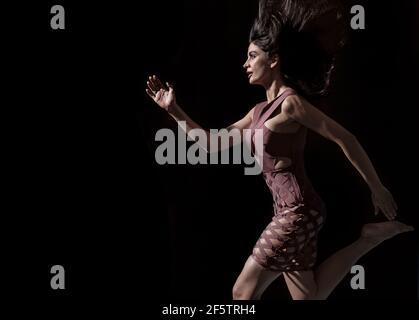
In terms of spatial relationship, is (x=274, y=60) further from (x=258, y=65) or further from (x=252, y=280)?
(x=252, y=280)

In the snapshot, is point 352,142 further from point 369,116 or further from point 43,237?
point 43,237

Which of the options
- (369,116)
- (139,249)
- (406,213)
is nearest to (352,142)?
(369,116)

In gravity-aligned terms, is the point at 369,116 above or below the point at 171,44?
below

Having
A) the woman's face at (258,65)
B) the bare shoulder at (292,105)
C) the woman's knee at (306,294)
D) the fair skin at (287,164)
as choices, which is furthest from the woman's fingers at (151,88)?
the woman's knee at (306,294)

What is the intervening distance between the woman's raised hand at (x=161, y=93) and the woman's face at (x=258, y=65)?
0.24 meters

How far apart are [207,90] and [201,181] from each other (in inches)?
10.9

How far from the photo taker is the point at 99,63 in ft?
5.65

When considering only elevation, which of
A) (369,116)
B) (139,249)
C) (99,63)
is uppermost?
(99,63)

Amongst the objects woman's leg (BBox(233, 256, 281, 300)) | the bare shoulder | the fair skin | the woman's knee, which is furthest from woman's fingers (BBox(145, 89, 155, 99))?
the woman's knee

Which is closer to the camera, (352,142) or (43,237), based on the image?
(352,142)

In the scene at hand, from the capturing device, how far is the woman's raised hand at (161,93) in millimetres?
1686

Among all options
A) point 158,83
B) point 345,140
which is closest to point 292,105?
point 345,140

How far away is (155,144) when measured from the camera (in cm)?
173

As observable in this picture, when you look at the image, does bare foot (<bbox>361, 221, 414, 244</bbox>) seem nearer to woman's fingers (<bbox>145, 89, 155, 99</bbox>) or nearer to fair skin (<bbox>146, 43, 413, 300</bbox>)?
fair skin (<bbox>146, 43, 413, 300</bbox>)
